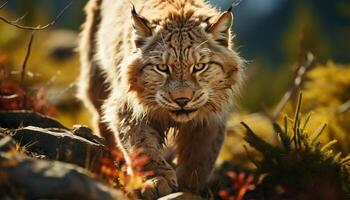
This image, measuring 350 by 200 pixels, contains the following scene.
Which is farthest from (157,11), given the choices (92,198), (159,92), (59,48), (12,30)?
(59,48)

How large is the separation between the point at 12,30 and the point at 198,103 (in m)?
25.9

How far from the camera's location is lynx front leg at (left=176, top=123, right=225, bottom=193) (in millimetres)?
8312

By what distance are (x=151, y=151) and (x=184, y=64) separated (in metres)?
1.00

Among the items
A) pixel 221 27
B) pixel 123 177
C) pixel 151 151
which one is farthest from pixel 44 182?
pixel 221 27

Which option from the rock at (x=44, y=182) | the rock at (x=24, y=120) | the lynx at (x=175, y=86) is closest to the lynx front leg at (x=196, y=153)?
the lynx at (x=175, y=86)

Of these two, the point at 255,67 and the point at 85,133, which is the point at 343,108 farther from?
the point at 85,133

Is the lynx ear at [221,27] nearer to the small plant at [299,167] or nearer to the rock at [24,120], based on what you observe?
the small plant at [299,167]

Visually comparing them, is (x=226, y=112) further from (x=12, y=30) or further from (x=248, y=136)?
(x=12, y=30)

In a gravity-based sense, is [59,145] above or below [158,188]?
above

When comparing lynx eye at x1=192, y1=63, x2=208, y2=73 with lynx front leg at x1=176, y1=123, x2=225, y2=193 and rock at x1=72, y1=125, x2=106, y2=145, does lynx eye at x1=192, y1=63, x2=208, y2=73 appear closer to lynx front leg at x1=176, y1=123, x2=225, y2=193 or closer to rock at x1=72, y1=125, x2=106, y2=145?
lynx front leg at x1=176, y1=123, x2=225, y2=193

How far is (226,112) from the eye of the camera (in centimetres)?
847

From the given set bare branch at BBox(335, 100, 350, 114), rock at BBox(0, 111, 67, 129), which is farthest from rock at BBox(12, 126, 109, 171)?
bare branch at BBox(335, 100, 350, 114)

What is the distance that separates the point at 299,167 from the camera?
7492mm

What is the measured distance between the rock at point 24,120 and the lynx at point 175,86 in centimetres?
74
